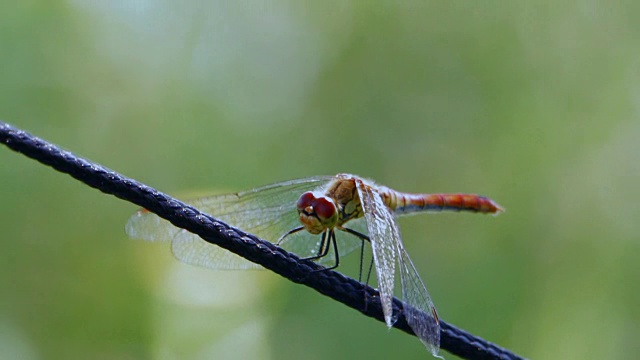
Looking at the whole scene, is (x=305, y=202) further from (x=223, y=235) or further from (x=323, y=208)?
(x=223, y=235)

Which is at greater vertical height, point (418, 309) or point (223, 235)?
point (223, 235)

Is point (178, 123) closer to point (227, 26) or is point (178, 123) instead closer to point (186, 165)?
point (186, 165)

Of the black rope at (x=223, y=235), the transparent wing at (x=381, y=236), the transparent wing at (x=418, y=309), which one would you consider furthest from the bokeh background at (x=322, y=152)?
the black rope at (x=223, y=235)

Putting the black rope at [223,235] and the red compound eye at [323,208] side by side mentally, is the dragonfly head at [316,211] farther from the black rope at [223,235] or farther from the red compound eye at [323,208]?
the black rope at [223,235]

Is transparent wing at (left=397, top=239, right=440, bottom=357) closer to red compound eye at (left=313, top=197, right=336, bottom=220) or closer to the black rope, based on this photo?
the black rope

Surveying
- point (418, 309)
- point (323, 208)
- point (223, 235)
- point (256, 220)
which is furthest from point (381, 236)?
point (223, 235)

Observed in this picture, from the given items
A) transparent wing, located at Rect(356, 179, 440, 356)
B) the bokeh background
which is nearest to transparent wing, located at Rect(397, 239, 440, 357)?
transparent wing, located at Rect(356, 179, 440, 356)
